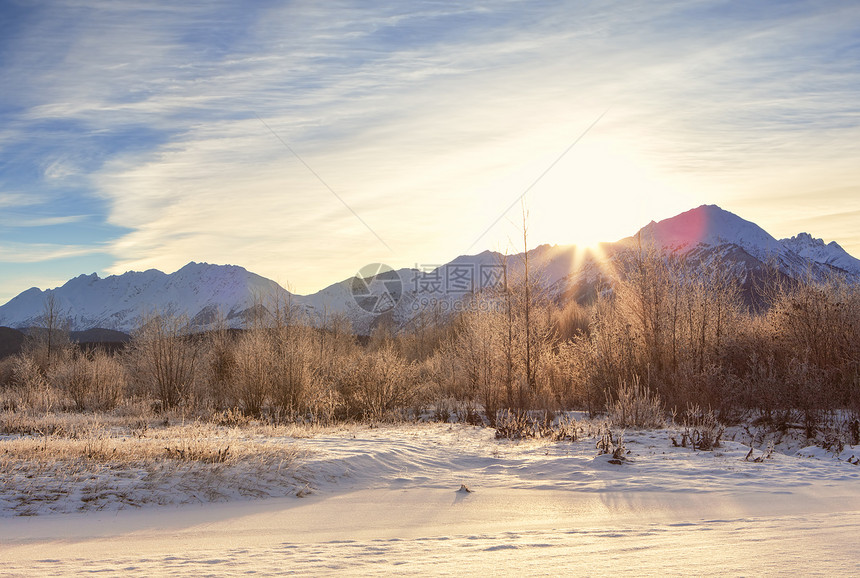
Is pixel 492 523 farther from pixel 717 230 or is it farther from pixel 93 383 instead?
pixel 717 230

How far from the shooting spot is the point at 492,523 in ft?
Answer: 17.7

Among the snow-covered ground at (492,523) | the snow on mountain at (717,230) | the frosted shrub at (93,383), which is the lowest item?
the snow-covered ground at (492,523)

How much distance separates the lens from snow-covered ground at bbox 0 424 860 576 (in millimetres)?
4078

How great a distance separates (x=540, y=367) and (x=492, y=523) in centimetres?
1352

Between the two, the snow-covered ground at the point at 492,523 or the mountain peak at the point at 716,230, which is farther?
the mountain peak at the point at 716,230

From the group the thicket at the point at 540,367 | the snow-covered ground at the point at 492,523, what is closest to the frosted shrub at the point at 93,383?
the thicket at the point at 540,367

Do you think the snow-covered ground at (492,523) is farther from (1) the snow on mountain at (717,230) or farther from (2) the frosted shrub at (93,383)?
(1) the snow on mountain at (717,230)

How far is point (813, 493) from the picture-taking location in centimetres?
656

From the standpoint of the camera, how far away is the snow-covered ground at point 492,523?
4078 mm

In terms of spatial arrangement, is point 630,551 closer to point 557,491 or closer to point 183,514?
point 557,491

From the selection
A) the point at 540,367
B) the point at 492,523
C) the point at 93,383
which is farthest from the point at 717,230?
the point at 492,523

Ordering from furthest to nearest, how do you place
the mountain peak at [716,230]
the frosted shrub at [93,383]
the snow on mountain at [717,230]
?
the mountain peak at [716,230], the snow on mountain at [717,230], the frosted shrub at [93,383]

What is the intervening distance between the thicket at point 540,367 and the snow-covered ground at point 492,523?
18.4ft

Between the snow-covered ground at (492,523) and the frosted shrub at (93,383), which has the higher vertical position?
the frosted shrub at (93,383)
